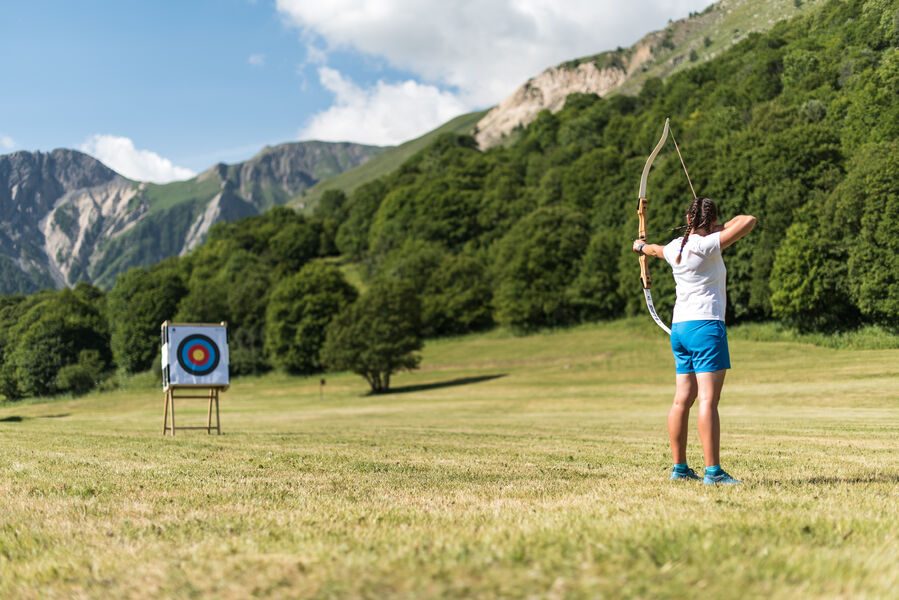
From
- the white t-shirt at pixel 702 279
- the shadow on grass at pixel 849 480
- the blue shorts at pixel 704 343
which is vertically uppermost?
the white t-shirt at pixel 702 279

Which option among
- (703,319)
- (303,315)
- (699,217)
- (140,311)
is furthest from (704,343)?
(140,311)

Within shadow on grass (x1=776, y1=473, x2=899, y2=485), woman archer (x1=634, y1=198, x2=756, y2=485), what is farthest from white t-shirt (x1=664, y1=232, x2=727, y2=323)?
shadow on grass (x1=776, y1=473, x2=899, y2=485)

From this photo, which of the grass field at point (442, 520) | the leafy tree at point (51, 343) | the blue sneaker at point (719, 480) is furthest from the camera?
the leafy tree at point (51, 343)

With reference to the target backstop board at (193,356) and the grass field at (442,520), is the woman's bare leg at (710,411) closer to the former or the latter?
the grass field at (442,520)

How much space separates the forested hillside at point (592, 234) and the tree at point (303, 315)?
248 mm

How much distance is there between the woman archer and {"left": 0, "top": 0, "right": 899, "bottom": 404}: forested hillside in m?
53.2

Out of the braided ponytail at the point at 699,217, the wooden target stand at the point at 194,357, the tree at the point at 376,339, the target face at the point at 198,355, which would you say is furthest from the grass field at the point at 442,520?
the tree at the point at 376,339

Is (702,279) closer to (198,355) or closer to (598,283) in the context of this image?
(198,355)

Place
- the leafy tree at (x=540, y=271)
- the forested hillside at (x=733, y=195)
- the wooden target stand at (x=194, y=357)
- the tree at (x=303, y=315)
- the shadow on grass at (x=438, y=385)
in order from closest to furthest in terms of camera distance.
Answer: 1. the wooden target stand at (x=194, y=357)
2. the forested hillside at (x=733, y=195)
3. the shadow on grass at (x=438, y=385)
4. the tree at (x=303, y=315)
5. the leafy tree at (x=540, y=271)

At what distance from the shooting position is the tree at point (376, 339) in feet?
229

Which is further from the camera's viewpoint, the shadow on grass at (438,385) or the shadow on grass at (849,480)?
the shadow on grass at (438,385)

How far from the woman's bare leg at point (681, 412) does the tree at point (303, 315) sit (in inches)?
3256

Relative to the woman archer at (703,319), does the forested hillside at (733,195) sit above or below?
above

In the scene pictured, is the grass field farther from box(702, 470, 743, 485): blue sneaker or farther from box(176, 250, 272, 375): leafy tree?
box(176, 250, 272, 375): leafy tree
